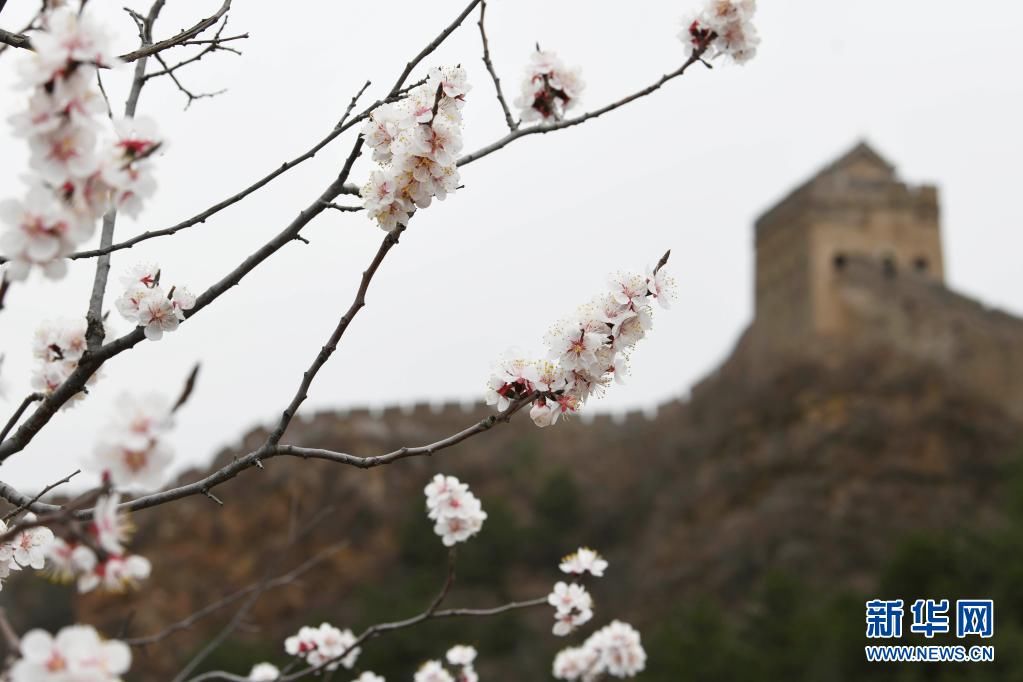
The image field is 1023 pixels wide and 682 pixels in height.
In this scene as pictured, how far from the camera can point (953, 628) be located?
1616 centimetres

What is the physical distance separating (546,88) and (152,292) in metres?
1.30

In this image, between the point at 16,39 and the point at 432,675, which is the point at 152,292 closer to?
the point at 16,39

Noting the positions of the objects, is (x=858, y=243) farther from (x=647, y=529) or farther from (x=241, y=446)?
A: (x=241, y=446)

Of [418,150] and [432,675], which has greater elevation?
[418,150]

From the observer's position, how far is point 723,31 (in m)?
3.39

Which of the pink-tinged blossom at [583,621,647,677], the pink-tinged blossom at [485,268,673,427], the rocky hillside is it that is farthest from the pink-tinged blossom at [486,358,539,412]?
the rocky hillside

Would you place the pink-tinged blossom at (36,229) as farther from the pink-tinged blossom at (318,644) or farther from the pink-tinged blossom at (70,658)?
the pink-tinged blossom at (318,644)

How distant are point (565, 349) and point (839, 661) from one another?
15994 mm

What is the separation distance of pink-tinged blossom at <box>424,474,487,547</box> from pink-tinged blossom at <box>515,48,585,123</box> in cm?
114

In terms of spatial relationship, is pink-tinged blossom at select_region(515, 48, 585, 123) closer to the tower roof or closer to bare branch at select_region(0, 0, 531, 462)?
bare branch at select_region(0, 0, 531, 462)

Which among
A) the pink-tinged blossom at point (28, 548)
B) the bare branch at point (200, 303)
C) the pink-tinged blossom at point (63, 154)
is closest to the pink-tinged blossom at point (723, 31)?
the bare branch at point (200, 303)

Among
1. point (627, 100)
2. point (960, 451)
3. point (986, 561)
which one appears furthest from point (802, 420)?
point (627, 100)

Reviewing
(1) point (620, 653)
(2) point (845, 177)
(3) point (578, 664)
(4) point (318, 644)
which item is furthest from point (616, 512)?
(4) point (318, 644)

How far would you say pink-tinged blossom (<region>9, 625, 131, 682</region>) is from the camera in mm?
1596
